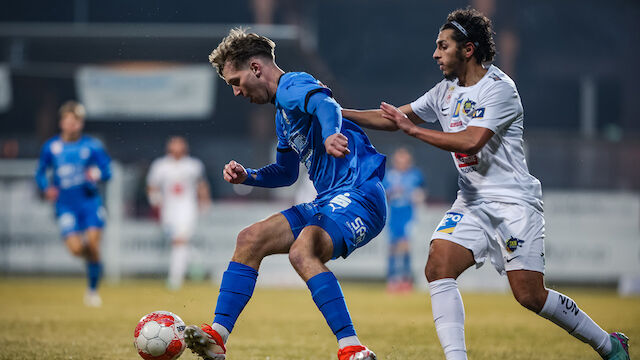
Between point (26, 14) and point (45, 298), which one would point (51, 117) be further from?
point (45, 298)

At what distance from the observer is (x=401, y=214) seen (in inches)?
543

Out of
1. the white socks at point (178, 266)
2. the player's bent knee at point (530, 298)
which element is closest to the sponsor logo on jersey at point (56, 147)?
the white socks at point (178, 266)

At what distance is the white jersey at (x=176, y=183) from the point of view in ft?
46.5

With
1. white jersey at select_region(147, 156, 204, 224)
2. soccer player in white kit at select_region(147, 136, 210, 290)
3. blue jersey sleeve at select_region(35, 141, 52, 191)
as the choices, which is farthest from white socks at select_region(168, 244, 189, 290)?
blue jersey sleeve at select_region(35, 141, 52, 191)

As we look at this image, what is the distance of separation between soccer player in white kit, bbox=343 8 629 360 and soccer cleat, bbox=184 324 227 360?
1.14 meters

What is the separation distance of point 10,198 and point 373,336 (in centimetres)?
1073

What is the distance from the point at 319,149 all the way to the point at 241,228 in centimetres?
1076

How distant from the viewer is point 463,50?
466 centimetres

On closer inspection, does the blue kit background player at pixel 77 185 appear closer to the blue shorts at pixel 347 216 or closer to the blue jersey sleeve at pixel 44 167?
the blue jersey sleeve at pixel 44 167

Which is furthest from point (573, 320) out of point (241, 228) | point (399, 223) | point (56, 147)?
point (241, 228)

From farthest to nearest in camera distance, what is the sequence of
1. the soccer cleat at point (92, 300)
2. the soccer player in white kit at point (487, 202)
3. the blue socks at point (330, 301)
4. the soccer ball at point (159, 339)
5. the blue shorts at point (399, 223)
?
1. the blue shorts at point (399, 223)
2. the soccer cleat at point (92, 300)
3. the soccer ball at point (159, 339)
4. the soccer player in white kit at point (487, 202)
5. the blue socks at point (330, 301)

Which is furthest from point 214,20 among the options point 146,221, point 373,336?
point 373,336

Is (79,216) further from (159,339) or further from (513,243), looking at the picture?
(513,243)

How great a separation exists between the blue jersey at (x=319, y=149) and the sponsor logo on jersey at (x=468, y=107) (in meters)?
0.51
